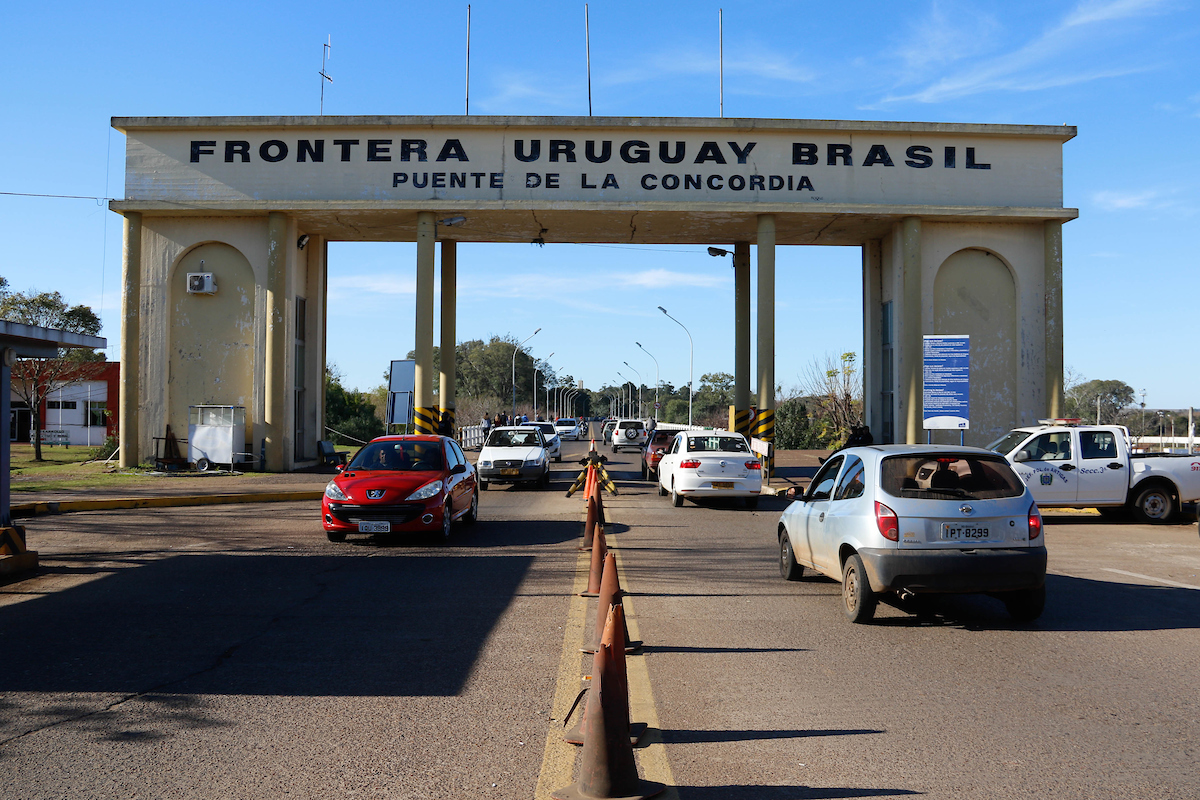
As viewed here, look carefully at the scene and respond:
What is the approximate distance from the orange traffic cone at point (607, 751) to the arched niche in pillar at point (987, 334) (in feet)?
78.9

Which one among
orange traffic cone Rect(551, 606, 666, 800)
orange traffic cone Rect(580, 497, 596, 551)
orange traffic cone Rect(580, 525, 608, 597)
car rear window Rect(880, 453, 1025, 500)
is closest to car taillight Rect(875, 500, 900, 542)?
car rear window Rect(880, 453, 1025, 500)

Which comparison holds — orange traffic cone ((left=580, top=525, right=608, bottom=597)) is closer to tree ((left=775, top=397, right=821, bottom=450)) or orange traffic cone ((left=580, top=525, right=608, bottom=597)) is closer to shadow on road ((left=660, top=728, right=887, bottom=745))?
shadow on road ((left=660, top=728, right=887, bottom=745))

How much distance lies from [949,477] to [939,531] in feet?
1.89

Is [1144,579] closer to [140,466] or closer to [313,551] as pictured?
[313,551]

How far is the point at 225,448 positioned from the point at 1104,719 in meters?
24.6

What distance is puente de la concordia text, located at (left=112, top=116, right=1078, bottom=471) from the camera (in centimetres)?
2636

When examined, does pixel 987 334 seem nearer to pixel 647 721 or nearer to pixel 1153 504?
pixel 1153 504

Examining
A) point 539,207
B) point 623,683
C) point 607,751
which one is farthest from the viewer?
point 539,207

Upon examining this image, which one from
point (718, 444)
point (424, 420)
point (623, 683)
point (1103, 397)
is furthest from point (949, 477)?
point (1103, 397)

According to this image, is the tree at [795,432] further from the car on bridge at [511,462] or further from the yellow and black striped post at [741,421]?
the car on bridge at [511,462]

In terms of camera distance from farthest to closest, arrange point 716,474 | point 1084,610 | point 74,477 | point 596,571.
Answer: point 74,477
point 716,474
point 596,571
point 1084,610

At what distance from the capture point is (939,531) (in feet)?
25.4

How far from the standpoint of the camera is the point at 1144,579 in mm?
10625

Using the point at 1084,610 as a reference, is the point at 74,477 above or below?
above
